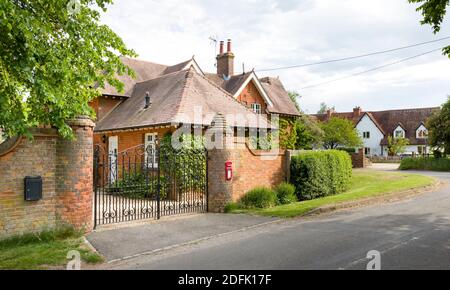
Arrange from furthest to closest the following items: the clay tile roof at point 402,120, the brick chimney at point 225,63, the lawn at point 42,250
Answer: the clay tile roof at point 402,120 → the brick chimney at point 225,63 → the lawn at point 42,250

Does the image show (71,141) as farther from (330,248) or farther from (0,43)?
(330,248)

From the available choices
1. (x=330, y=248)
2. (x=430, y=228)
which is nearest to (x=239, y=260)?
(x=330, y=248)

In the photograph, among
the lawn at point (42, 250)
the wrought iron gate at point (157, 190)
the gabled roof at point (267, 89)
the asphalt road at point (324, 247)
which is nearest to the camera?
the asphalt road at point (324, 247)

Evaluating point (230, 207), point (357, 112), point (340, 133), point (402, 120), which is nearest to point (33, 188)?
point (230, 207)

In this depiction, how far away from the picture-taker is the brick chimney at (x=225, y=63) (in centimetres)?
3206

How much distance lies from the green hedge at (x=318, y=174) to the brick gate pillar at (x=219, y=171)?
3.87 m

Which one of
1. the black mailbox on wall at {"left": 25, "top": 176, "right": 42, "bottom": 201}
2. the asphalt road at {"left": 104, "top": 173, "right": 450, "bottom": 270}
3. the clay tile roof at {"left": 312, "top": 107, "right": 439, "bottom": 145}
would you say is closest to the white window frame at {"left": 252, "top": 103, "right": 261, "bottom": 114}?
the asphalt road at {"left": 104, "top": 173, "right": 450, "bottom": 270}

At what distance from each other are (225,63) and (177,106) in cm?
1635

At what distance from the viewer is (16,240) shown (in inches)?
309

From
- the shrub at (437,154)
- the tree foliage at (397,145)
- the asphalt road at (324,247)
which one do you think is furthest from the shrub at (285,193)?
the tree foliage at (397,145)

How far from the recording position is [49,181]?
848 centimetres

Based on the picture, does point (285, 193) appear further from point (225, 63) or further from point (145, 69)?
point (225, 63)

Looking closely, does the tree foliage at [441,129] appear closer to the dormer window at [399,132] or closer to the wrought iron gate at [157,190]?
the dormer window at [399,132]
